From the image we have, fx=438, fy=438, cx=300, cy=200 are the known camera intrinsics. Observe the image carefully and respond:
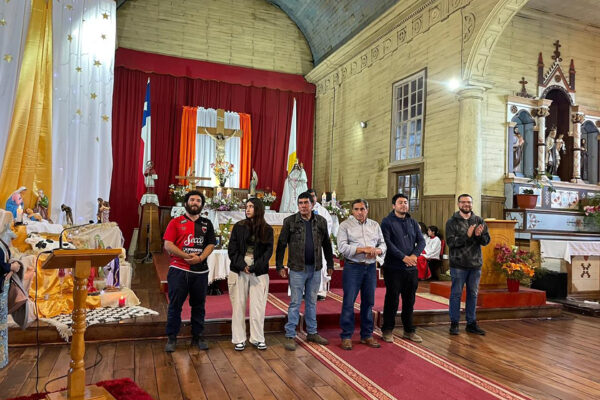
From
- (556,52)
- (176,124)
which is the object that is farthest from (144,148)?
(556,52)

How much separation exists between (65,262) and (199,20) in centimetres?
1135

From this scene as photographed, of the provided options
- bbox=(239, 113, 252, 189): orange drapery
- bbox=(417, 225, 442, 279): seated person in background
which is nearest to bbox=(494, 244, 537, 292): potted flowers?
bbox=(417, 225, 442, 279): seated person in background

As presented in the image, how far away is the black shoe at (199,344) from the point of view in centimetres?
409

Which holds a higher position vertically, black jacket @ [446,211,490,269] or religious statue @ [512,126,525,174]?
religious statue @ [512,126,525,174]

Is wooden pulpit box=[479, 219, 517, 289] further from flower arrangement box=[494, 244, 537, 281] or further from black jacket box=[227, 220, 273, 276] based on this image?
black jacket box=[227, 220, 273, 276]

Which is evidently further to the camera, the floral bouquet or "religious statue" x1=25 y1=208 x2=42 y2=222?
the floral bouquet

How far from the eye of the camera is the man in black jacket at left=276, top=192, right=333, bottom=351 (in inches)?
167

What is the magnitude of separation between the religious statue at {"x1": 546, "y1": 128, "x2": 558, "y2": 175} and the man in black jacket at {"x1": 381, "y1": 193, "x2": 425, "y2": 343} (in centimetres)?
554

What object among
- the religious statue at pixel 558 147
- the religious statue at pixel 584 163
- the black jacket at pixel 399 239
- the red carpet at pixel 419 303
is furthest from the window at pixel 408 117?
the black jacket at pixel 399 239

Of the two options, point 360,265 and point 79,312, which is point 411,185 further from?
point 79,312

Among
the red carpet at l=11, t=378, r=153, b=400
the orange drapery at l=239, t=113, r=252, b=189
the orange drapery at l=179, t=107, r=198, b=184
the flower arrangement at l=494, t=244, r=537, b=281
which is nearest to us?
the red carpet at l=11, t=378, r=153, b=400

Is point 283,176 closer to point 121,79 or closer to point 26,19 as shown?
point 121,79

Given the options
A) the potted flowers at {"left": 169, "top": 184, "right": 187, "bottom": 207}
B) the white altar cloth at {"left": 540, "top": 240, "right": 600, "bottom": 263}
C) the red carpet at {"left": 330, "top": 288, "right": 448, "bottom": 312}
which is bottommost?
the red carpet at {"left": 330, "top": 288, "right": 448, "bottom": 312}

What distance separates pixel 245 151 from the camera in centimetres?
1263
